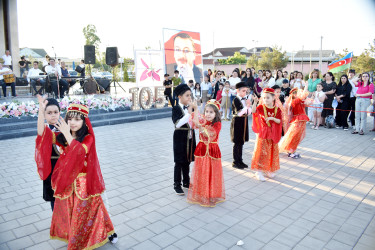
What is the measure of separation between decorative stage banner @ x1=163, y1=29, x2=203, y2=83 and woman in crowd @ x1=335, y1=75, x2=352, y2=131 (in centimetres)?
737

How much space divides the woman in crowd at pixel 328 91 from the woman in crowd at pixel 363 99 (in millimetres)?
1071

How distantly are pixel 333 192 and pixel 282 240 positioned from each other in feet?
6.58

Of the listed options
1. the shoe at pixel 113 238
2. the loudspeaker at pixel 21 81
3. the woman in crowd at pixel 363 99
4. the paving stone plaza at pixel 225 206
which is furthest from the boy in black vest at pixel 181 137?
the loudspeaker at pixel 21 81

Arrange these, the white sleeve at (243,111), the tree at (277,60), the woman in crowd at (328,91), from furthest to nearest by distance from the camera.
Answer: the tree at (277,60) → the woman in crowd at (328,91) → the white sleeve at (243,111)

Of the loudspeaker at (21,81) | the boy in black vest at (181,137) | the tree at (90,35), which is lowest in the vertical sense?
the boy in black vest at (181,137)

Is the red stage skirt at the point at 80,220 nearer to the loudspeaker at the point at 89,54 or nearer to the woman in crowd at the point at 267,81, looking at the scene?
the woman in crowd at the point at 267,81

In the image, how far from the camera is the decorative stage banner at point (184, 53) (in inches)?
563

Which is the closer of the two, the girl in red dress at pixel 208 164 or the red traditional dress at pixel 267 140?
the girl in red dress at pixel 208 164

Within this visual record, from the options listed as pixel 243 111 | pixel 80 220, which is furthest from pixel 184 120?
pixel 80 220

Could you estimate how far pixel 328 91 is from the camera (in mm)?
10445

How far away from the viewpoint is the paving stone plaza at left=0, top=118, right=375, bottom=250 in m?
3.40

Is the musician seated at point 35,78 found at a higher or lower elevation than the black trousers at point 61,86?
higher

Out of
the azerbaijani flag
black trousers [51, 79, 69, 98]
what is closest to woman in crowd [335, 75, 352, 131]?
the azerbaijani flag

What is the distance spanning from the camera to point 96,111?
36.0 feet
